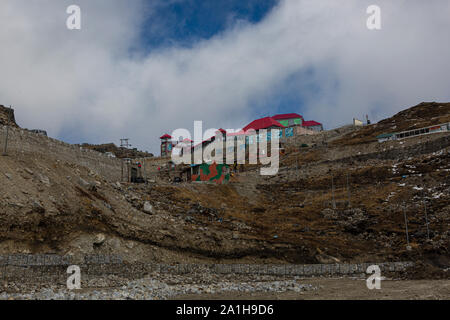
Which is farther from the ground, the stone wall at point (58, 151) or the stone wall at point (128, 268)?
the stone wall at point (58, 151)

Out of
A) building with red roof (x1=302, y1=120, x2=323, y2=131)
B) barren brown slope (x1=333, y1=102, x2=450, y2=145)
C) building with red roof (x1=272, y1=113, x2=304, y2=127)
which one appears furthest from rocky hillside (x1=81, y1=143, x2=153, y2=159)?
barren brown slope (x1=333, y1=102, x2=450, y2=145)

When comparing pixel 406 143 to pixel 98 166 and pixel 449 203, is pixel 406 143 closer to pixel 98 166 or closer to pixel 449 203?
pixel 449 203

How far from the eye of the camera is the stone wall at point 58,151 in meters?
23.6

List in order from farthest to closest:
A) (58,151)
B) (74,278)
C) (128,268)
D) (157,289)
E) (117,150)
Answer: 1. (117,150)
2. (58,151)
3. (128,268)
4. (74,278)
5. (157,289)

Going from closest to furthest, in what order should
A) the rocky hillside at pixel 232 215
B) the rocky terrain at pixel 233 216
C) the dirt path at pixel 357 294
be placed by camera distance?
the dirt path at pixel 357 294 < the rocky terrain at pixel 233 216 < the rocky hillside at pixel 232 215

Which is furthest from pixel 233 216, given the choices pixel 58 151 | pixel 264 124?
pixel 264 124

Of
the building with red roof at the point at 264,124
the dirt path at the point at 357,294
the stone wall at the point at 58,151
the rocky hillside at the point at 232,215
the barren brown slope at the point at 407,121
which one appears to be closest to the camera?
the dirt path at the point at 357,294

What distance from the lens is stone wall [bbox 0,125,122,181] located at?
77.6 feet

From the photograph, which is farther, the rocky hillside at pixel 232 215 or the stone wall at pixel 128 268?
the rocky hillside at pixel 232 215

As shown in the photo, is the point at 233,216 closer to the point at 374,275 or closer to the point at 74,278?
the point at 374,275

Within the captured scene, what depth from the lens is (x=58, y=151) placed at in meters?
27.4

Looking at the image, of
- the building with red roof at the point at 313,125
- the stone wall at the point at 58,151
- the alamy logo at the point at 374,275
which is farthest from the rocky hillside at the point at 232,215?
the building with red roof at the point at 313,125

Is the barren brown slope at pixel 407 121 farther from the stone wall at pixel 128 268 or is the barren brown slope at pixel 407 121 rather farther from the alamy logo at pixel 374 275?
the stone wall at pixel 128 268
